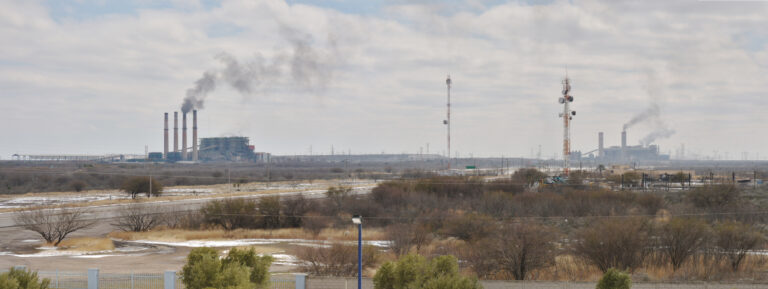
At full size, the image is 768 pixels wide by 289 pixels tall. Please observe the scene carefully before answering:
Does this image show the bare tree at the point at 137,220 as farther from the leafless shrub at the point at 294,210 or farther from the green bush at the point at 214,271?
the green bush at the point at 214,271

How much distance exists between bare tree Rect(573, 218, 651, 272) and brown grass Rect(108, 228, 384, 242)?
15504 millimetres

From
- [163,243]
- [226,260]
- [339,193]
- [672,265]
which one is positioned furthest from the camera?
[339,193]

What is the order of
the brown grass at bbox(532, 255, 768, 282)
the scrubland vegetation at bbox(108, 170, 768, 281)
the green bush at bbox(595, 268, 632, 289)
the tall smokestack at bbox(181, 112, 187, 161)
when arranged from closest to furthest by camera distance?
the green bush at bbox(595, 268, 632, 289) → the brown grass at bbox(532, 255, 768, 282) → the scrubland vegetation at bbox(108, 170, 768, 281) → the tall smokestack at bbox(181, 112, 187, 161)

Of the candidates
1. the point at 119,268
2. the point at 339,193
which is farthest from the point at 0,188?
the point at 119,268

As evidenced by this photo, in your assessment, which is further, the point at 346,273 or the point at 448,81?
the point at 448,81

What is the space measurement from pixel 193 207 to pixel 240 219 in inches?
390

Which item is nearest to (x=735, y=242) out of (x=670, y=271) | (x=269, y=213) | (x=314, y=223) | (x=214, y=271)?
(x=670, y=271)

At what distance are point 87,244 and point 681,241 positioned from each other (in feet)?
121

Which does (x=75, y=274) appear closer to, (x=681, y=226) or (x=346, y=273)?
(x=346, y=273)

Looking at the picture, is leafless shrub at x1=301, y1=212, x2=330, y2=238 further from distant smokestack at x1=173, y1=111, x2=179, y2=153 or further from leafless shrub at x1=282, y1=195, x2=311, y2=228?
distant smokestack at x1=173, y1=111, x2=179, y2=153

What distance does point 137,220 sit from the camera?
2026 inches

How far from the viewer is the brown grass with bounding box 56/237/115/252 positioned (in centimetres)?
4200

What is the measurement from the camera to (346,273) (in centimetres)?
3212

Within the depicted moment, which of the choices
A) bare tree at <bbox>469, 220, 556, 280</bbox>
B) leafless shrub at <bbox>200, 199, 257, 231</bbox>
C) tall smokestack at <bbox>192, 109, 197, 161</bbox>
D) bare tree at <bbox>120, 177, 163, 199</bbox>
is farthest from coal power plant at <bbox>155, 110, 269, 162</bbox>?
bare tree at <bbox>469, 220, 556, 280</bbox>
